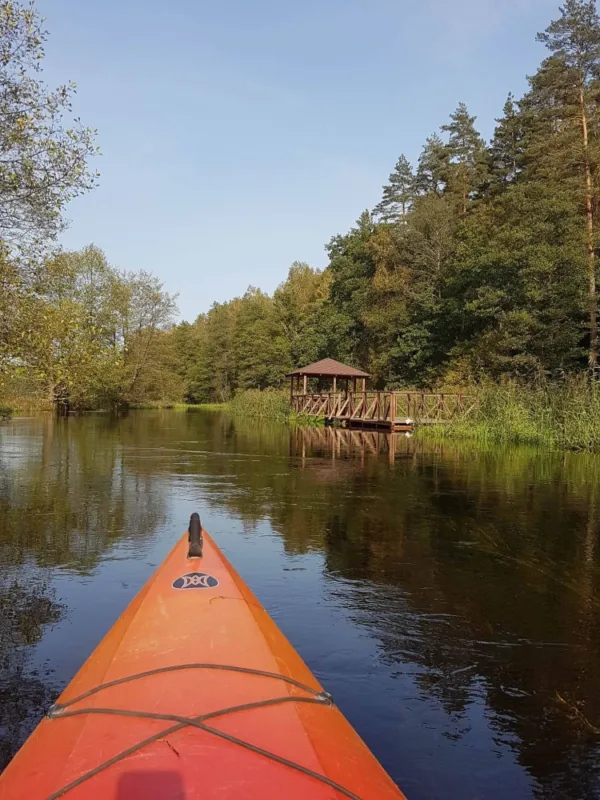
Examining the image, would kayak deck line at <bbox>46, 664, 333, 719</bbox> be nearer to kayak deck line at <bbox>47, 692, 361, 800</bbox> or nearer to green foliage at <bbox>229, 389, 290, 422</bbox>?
kayak deck line at <bbox>47, 692, 361, 800</bbox>

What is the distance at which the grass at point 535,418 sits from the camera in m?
18.4

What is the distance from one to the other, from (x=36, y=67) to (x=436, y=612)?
1084cm

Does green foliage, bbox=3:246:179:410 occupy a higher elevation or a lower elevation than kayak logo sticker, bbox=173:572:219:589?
higher

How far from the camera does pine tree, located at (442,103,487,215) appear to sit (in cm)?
4378

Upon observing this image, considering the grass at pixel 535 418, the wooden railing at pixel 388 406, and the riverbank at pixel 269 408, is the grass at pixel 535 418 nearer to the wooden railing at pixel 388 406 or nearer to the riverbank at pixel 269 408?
the wooden railing at pixel 388 406

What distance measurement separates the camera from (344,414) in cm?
3288

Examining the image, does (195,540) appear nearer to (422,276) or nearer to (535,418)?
(535,418)

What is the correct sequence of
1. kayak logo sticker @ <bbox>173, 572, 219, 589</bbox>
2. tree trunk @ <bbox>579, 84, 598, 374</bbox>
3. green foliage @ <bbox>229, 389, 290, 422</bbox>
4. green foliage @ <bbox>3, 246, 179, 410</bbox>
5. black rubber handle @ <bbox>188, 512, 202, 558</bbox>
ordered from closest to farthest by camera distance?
kayak logo sticker @ <bbox>173, 572, 219, 589</bbox> → black rubber handle @ <bbox>188, 512, 202, 558</bbox> → tree trunk @ <bbox>579, 84, 598, 374</bbox> → green foliage @ <bbox>229, 389, 290, 422</bbox> → green foliage @ <bbox>3, 246, 179, 410</bbox>

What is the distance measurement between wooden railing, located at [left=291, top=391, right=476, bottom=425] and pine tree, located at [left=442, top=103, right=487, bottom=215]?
57.0 feet

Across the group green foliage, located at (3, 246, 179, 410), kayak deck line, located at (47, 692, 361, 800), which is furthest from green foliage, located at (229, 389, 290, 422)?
kayak deck line, located at (47, 692, 361, 800)

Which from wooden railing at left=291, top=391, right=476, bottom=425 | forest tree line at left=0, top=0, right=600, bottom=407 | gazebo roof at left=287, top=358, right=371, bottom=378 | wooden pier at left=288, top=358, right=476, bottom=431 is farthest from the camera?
gazebo roof at left=287, top=358, right=371, bottom=378

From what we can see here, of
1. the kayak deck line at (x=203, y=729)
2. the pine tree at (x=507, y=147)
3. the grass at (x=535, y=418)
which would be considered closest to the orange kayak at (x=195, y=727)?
the kayak deck line at (x=203, y=729)

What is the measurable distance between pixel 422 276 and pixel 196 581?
3767 centimetres

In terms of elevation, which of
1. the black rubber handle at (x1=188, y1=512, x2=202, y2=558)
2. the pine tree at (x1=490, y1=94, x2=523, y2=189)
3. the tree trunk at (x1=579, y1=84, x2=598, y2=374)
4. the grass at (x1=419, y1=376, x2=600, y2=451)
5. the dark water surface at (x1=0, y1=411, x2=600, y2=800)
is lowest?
the dark water surface at (x1=0, y1=411, x2=600, y2=800)
